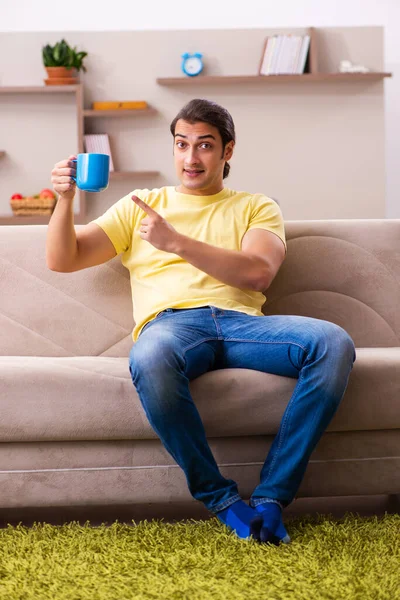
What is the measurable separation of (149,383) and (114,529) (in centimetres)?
37

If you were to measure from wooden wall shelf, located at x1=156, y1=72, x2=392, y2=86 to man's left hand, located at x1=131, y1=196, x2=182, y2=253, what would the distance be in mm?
3604

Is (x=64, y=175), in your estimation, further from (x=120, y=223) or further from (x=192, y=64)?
(x=192, y=64)

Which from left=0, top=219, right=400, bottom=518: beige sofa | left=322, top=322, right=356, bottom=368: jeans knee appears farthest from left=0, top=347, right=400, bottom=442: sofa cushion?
left=322, top=322, right=356, bottom=368: jeans knee

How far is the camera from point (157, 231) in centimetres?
176

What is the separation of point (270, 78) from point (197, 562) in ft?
13.9

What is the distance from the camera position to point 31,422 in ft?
5.58

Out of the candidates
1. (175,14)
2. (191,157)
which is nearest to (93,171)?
(191,157)

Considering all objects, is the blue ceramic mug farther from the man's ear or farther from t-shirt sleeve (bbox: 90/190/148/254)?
the man's ear

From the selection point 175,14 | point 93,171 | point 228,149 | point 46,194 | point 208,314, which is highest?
point 175,14

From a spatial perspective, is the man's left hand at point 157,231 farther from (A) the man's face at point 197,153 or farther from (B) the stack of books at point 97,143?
(B) the stack of books at point 97,143

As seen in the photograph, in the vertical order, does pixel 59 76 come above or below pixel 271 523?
above

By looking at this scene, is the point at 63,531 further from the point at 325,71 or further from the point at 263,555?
the point at 325,71

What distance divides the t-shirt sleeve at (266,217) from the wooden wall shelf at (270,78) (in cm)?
325

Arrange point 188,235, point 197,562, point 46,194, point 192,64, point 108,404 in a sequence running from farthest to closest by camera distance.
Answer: point 192,64 < point 46,194 < point 188,235 < point 108,404 < point 197,562
